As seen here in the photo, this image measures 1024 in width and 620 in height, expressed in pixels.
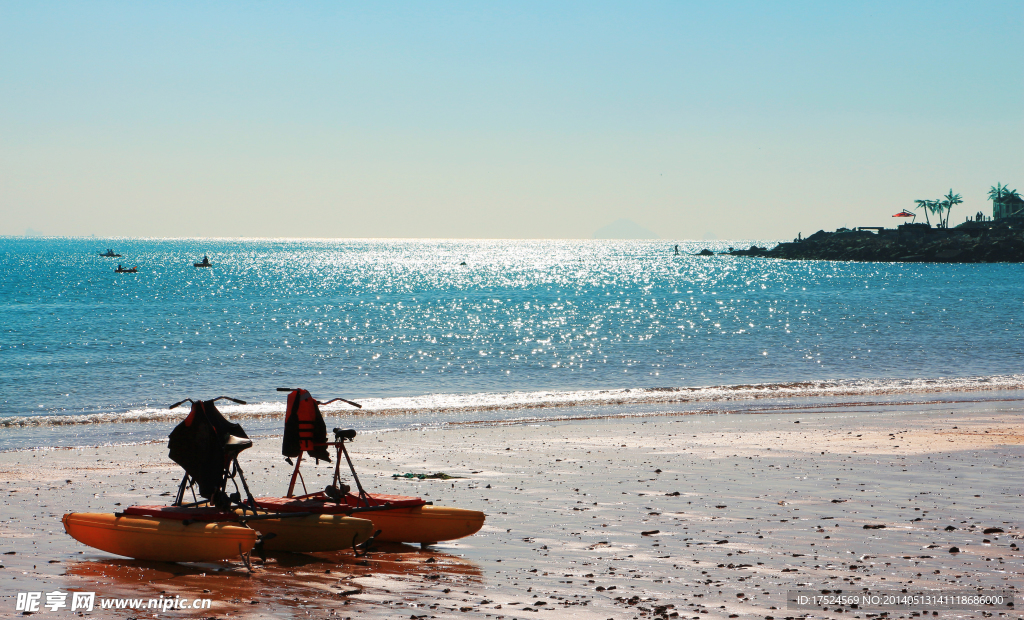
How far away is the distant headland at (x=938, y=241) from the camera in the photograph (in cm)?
14362

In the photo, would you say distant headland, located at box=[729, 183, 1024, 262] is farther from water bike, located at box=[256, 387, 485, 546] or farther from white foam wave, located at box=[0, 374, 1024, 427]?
water bike, located at box=[256, 387, 485, 546]

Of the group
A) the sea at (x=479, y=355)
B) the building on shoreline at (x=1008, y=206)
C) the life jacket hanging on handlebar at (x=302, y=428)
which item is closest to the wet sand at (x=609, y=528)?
the life jacket hanging on handlebar at (x=302, y=428)

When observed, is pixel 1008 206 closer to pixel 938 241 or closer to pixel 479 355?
pixel 938 241

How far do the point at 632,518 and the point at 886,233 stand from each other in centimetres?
16929

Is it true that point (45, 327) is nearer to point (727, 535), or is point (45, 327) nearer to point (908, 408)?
point (908, 408)

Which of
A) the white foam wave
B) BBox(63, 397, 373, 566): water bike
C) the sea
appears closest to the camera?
BBox(63, 397, 373, 566): water bike

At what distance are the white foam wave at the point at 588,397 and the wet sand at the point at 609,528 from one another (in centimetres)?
586

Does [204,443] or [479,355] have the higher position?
[204,443]

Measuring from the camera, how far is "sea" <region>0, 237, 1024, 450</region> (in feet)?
86.0

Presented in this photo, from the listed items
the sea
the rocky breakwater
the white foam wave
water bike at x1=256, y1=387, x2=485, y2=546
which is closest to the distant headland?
the rocky breakwater

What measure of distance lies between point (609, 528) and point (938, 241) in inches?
6328

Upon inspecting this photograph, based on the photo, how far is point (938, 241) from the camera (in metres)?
153

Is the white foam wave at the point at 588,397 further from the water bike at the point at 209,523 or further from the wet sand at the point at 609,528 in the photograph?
the water bike at the point at 209,523

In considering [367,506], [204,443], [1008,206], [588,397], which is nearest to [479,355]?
[588,397]
